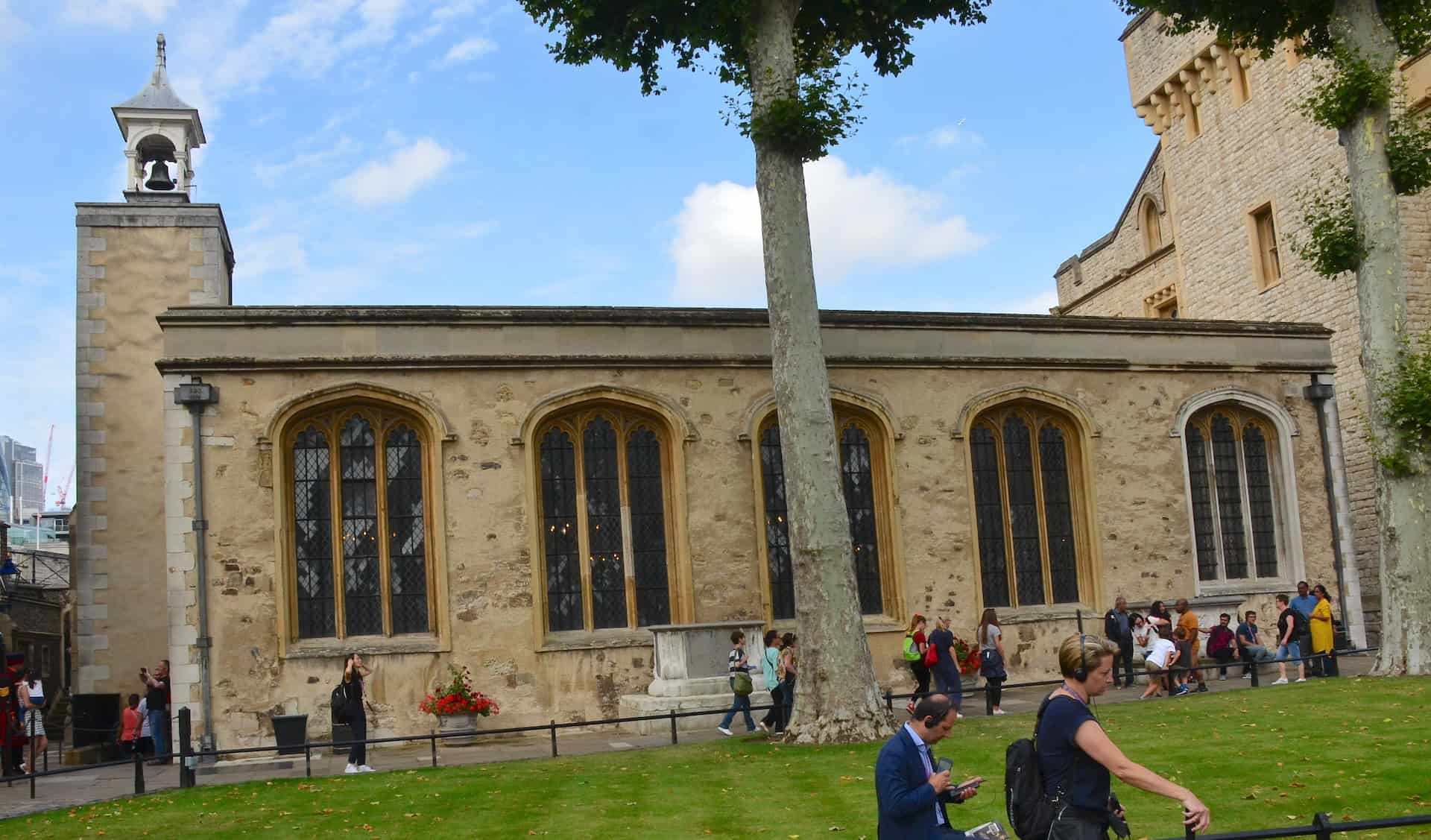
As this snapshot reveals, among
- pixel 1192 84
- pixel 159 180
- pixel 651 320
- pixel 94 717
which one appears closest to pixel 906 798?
pixel 651 320

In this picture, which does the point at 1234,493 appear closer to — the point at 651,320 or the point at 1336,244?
the point at 1336,244

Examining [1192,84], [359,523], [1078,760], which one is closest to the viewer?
[1078,760]

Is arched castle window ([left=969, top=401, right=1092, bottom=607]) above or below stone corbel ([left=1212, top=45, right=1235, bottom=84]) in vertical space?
below

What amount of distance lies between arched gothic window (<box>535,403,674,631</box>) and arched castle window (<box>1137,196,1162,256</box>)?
21.8 metres

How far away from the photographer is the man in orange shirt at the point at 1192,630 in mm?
20844

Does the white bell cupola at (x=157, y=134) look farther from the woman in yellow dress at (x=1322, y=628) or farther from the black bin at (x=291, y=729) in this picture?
the woman in yellow dress at (x=1322, y=628)

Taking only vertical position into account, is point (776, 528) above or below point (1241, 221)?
below

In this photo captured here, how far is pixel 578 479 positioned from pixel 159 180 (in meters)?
12.0

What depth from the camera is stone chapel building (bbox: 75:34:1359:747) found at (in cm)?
1966

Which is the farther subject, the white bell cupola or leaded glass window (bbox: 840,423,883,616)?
the white bell cupola

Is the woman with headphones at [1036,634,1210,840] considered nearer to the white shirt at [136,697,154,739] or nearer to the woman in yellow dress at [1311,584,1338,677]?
the woman in yellow dress at [1311,584,1338,677]

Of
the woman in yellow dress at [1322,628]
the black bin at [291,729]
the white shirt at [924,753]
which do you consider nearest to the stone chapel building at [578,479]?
the black bin at [291,729]

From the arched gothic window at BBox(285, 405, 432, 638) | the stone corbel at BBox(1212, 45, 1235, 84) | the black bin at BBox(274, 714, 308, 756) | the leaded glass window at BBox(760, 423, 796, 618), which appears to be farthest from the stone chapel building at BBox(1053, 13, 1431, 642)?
the black bin at BBox(274, 714, 308, 756)

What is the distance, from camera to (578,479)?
2122 centimetres
